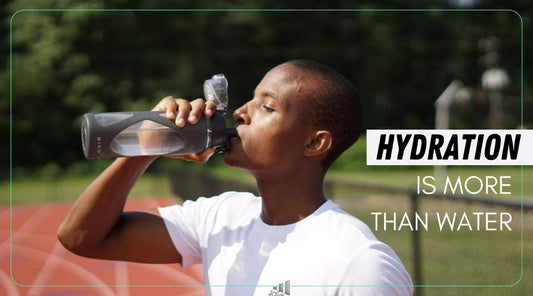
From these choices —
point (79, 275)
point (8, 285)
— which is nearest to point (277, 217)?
point (8, 285)

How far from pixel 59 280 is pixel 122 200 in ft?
18.5

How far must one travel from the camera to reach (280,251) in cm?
151

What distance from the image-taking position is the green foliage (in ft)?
70.7

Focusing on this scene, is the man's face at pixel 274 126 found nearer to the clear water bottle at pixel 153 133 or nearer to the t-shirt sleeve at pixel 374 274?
the clear water bottle at pixel 153 133

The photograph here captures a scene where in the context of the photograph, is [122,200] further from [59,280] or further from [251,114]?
[59,280]

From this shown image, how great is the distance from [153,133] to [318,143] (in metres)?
0.39

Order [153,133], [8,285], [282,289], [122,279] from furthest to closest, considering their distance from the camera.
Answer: [122,279] < [8,285] < [153,133] < [282,289]

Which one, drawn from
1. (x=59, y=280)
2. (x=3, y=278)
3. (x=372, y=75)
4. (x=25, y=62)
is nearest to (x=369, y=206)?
(x=59, y=280)

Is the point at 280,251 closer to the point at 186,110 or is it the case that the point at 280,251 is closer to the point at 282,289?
the point at 282,289

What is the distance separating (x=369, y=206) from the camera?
748 centimetres

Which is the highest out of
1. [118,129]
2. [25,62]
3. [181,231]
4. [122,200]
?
[118,129]

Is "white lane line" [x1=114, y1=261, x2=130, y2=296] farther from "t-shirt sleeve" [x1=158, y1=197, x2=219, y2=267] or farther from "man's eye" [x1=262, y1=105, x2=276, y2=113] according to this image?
"man's eye" [x1=262, y1=105, x2=276, y2=113]

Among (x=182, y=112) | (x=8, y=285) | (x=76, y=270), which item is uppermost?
(x=182, y=112)

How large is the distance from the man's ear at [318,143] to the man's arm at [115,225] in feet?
0.86
